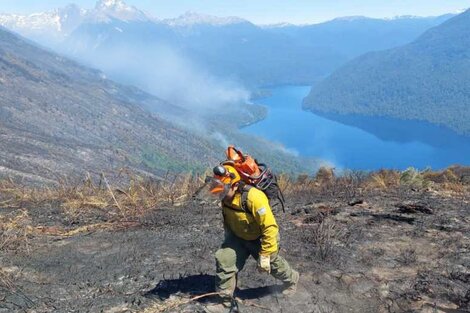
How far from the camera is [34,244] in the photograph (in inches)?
307

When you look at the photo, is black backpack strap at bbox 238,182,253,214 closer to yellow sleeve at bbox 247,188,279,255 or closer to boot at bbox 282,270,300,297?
yellow sleeve at bbox 247,188,279,255

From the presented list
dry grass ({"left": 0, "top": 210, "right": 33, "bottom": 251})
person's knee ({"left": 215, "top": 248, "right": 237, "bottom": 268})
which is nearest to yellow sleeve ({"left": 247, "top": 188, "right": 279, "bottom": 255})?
person's knee ({"left": 215, "top": 248, "right": 237, "bottom": 268})

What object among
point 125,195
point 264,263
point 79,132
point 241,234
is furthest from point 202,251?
point 79,132

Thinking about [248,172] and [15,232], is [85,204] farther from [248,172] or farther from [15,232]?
[248,172]

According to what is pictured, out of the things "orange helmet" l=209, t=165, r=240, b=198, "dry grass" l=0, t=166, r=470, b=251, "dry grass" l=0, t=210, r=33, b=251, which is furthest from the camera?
"dry grass" l=0, t=166, r=470, b=251

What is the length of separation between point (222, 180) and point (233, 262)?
1.14m

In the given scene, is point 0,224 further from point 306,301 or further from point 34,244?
point 306,301

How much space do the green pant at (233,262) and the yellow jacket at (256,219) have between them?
10.7 inches

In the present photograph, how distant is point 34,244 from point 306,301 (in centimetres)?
474

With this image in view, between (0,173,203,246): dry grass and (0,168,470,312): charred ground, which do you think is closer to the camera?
(0,168,470,312): charred ground

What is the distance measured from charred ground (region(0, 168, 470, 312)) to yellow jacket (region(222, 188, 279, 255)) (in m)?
0.98

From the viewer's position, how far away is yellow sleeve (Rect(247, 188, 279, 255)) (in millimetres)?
5133

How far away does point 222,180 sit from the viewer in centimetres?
511

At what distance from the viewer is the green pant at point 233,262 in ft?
18.3
